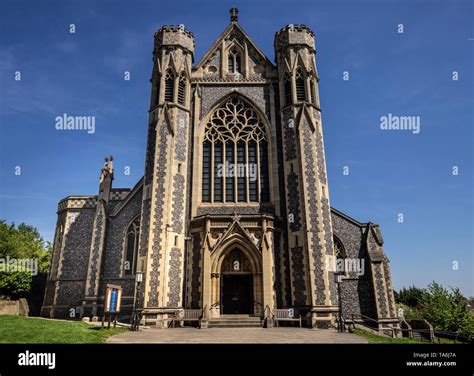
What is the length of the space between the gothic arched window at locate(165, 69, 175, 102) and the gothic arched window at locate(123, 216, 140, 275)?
28.2ft

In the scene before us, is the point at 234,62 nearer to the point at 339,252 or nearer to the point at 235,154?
the point at 235,154

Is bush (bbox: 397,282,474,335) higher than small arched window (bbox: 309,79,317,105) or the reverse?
the reverse

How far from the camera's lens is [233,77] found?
24.6 metres

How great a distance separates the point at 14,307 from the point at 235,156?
18773mm

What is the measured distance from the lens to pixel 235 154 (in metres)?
22.3

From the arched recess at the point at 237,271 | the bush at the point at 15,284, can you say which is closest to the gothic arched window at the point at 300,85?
the arched recess at the point at 237,271

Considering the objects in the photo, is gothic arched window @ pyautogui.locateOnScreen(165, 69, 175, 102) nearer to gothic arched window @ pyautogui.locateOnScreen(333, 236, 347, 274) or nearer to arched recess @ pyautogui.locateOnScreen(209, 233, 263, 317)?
arched recess @ pyautogui.locateOnScreen(209, 233, 263, 317)

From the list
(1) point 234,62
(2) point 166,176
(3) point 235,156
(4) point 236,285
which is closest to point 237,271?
(4) point 236,285

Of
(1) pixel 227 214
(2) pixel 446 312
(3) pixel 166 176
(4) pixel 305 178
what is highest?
(3) pixel 166 176

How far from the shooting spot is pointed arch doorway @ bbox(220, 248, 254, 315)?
1914 centimetres

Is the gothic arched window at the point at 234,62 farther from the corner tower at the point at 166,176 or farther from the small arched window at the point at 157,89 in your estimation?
the small arched window at the point at 157,89

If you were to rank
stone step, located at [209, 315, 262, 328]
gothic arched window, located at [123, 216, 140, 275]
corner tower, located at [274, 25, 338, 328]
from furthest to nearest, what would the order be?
gothic arched window, located at [123, 216, 140, 275]
corner tower, located at [274, 25, 338, 328]
stone step, located at [209, 315, 262, 328]

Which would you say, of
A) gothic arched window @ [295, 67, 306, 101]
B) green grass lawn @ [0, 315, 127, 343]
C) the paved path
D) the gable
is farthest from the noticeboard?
gothic arched window @ [295, 67, 306, 101]
